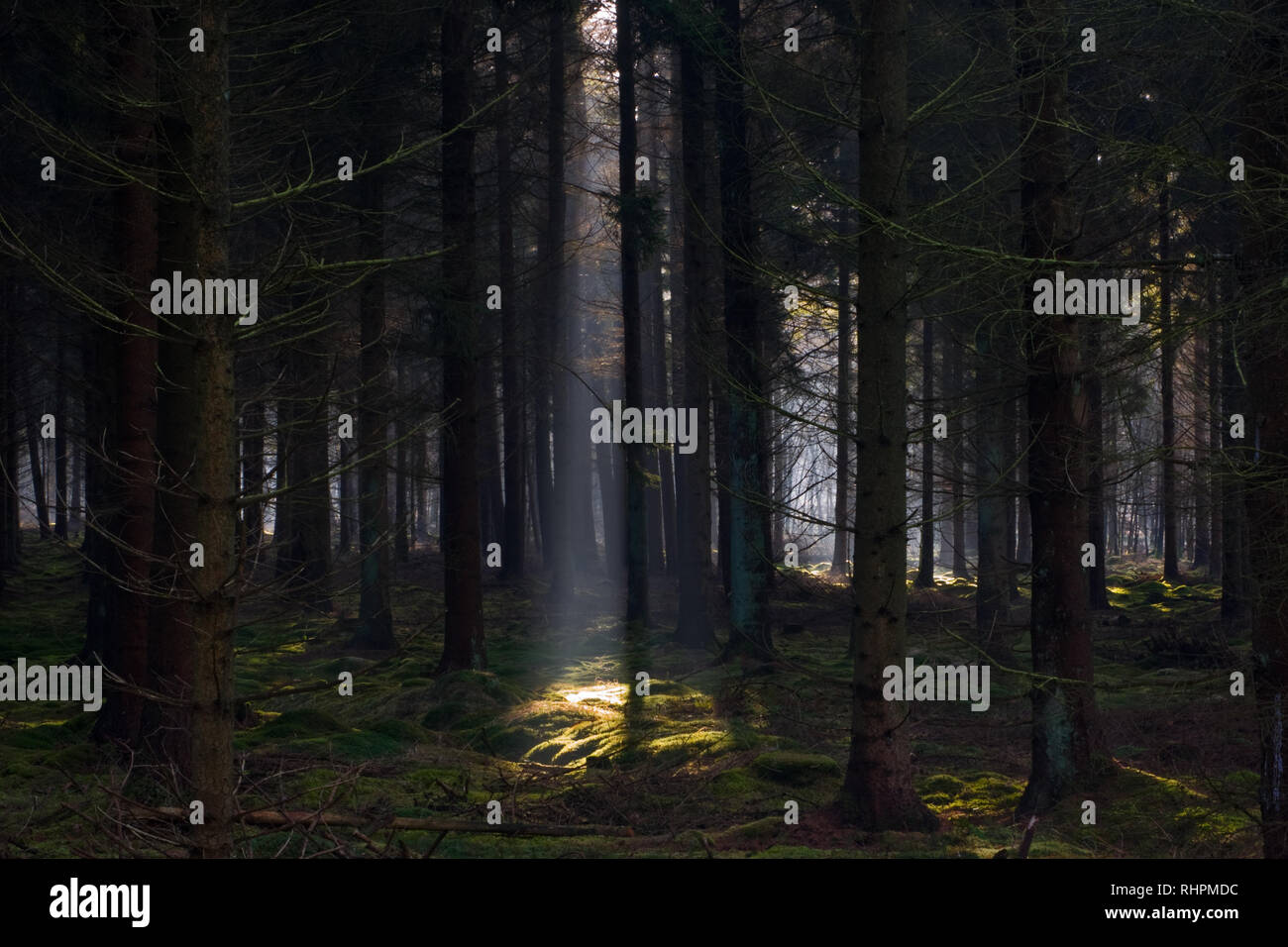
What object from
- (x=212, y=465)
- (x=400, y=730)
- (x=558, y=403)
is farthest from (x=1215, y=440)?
(x=212, y=465)

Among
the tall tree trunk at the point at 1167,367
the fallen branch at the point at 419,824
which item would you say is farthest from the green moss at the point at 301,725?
the tall tree trunk at the point at 1167,367

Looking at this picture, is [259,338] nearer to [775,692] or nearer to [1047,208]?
[775,692]

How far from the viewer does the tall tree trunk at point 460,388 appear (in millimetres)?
15422

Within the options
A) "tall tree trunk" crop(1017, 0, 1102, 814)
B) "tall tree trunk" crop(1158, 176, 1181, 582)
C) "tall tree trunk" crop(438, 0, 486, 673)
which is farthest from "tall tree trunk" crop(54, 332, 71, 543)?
"tall tree trunk" crop(1017, 0, 1102, 814)

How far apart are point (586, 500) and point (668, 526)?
754 cm

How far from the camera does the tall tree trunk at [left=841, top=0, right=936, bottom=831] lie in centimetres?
838

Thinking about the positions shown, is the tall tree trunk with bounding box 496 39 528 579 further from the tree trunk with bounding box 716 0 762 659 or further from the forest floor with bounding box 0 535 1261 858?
the forest floor with bounding box 0 535 1261 858

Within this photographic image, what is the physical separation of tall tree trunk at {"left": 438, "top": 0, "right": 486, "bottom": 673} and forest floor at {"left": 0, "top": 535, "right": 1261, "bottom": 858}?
96 cm

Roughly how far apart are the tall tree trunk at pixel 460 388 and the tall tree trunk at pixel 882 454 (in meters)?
8.06

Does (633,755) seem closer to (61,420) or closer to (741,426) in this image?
(741,426)

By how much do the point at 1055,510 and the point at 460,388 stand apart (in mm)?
8970

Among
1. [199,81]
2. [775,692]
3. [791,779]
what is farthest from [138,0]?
[775,692]

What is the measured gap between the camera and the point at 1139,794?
30.0 ft

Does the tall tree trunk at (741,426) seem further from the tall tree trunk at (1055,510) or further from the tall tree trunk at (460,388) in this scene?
the tall tree trunk at (1055,510)
